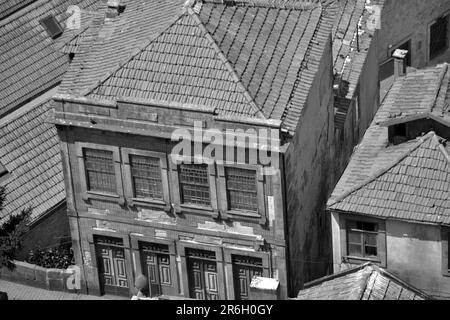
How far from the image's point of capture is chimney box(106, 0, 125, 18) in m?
64.4

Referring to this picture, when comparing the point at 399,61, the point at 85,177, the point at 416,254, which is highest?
the point at 399,61

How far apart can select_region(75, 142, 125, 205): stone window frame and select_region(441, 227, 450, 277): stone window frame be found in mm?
15230

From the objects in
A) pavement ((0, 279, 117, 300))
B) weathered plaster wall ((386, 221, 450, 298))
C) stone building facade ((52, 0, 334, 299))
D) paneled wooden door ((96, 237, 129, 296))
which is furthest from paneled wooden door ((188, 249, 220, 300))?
weathered plaster wall ((386, 221, 450, 298))

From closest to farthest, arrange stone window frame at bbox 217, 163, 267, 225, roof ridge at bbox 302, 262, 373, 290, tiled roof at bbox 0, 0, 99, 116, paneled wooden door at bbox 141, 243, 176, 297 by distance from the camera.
→ roof ridge at bbox 302, 262, 373, 290, stone window frame at bbox 217, 163, 267, 225, paneled wooden door at bbox 141, 243, 176, 297, tiled roof at bbox 0, 0, 99, 116

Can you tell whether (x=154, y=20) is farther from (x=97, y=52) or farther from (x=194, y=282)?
(x=194, y=282)

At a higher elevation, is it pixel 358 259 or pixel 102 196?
pixel 102 196

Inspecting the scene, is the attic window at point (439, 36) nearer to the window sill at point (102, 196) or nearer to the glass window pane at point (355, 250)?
the glass window pane at point (355, 250)

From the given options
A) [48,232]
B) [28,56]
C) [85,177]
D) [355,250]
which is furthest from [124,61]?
[28,56]

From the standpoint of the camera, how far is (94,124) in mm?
59812

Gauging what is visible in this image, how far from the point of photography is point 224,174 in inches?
2322

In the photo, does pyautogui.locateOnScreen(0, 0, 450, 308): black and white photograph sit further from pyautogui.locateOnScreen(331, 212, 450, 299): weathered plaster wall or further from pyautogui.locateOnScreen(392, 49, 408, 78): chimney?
pyautogui.locateOnScreen(392, 49, 408, 78): chimney

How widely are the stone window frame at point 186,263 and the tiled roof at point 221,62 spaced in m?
7.04

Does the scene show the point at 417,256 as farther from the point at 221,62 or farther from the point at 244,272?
the point at 221,62

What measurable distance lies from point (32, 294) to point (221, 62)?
16.1 m
